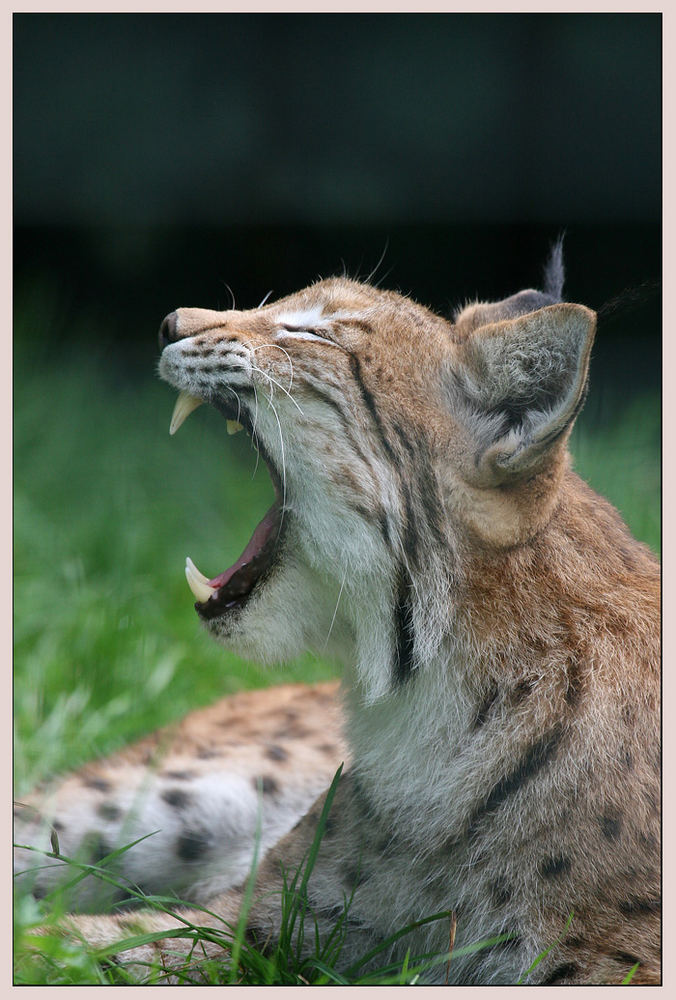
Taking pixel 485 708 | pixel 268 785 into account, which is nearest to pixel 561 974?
pixel 485 708

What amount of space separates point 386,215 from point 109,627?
189cm

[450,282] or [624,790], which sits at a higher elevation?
[450,282]

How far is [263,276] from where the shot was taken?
3.62m

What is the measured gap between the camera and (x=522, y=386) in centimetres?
229

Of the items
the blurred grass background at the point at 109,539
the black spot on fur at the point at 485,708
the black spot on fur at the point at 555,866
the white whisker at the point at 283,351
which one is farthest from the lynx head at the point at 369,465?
the blurred grass background at the point at 109,539

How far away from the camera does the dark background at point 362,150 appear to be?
253cm

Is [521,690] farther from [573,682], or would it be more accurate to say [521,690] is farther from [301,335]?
[301,335]

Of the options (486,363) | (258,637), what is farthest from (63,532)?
(486,363)

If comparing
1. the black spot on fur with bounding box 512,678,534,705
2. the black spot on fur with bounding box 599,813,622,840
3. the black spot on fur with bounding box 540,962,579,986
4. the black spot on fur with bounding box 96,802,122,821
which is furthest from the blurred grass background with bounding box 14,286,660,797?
the black spot on fur with bounding box 540,962,579,986

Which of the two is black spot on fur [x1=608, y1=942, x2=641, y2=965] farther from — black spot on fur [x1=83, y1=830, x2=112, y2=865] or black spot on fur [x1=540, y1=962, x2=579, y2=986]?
black spot on fur [x1=83, y1=830, x2=112, y2=865]

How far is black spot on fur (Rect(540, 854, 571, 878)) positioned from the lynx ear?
0.79m

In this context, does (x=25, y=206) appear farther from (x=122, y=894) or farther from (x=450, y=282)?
(x=122, y=894)

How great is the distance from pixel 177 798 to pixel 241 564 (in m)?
1.21

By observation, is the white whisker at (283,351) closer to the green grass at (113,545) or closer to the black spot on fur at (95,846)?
the green grass at (113,545)
